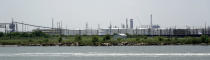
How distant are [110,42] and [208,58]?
2203 centimetres

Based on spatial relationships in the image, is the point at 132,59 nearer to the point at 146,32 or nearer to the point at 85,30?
the point at 146,32

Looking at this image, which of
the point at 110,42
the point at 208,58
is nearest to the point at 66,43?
the point at 110,42

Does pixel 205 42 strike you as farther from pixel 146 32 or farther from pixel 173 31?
pixel 146 32

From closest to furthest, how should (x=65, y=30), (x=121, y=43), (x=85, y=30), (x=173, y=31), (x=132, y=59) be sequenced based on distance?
(x=132, y=59) < (x=121, y=43) < (x=173, y=31) < (x=85, y=30) < (x=65, y=30)

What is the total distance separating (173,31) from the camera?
234 feet

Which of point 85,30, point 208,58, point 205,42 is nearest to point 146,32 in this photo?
point 85,30

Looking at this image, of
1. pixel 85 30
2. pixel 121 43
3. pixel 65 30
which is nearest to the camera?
pixel 121 43

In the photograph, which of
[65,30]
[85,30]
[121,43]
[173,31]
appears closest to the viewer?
[121,43]

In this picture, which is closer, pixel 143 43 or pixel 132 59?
pixel 132 59

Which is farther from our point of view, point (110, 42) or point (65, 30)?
point (65, 30)

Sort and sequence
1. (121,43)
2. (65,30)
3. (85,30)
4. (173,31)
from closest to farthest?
(121,43), (173,31), (85,30), (65,30)

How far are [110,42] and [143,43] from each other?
4.73 metres

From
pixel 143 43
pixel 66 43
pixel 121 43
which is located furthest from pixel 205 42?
pixel 66 43

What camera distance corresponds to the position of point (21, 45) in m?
48.2
